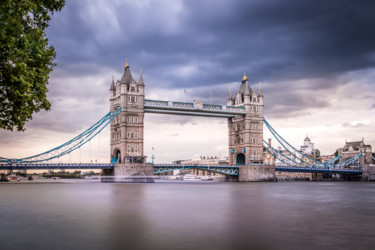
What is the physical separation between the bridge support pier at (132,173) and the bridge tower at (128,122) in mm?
2080

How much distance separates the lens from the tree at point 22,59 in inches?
476

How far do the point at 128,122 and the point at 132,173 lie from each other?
9.43 metres

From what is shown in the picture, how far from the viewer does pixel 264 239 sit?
10578mm

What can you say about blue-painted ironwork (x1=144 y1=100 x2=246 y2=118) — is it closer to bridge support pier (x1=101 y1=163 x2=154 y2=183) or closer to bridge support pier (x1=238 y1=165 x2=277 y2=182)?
bridge support pier (x1=101 y1=163 x2=154 y2=183)

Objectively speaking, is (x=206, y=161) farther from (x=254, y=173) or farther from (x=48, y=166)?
(x=48, y=166)

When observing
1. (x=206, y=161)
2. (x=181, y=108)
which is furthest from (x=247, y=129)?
(x=206, y=161)

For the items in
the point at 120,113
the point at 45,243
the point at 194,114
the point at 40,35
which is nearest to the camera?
the point at 45,243

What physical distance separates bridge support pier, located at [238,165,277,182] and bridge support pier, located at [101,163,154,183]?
19542 mm

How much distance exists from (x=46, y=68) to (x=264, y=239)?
1073cm

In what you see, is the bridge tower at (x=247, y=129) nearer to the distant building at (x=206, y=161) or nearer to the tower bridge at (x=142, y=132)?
the tower bridge at (x=142, y=132)

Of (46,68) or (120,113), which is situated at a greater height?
(120,113)

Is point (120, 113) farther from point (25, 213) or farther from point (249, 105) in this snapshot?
point (25, 213)

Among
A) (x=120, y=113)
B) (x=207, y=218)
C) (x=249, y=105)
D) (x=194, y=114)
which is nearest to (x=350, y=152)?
(x=249, y=105)

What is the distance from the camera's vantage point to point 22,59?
1323cm
